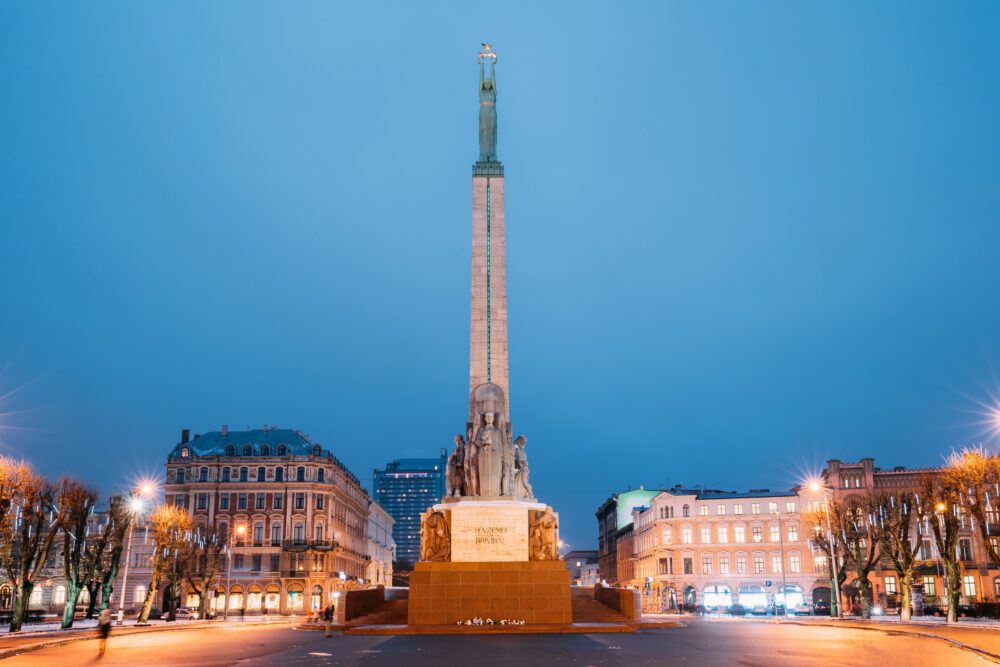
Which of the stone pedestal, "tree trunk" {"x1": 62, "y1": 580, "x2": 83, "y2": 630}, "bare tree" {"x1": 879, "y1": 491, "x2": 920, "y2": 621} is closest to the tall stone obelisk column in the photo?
the stone pedestal

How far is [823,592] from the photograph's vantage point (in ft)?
251

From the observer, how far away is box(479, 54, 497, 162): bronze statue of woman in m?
35.6

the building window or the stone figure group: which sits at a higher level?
the stone figure group

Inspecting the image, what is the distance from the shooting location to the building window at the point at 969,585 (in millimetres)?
64938

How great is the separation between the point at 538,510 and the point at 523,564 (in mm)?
2002

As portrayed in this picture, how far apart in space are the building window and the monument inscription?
51.6 metres

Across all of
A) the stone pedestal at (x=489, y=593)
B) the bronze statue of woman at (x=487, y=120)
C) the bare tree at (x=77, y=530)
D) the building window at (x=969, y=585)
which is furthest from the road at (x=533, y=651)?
the building window at (x=969, y=585)

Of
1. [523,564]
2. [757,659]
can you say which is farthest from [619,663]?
[523,564]

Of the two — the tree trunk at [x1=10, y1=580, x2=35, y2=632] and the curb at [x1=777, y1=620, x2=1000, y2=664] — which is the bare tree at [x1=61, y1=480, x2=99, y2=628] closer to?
the tree trunk at [x1=10, y1=580, x2=35, y2=632]

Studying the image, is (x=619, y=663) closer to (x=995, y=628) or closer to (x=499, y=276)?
(x=499, y=276)

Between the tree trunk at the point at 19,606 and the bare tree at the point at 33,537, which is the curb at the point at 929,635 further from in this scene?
the bare tree at the point at 33,537

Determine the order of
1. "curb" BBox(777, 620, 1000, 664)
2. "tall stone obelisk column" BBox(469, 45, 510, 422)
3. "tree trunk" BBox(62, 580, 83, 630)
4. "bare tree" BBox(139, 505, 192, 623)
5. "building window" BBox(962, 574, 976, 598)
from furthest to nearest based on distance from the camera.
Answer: "building window" BBox(962, 574, 976, 598)
"bare tree" BBox(139, 505, 192, 623)
"tree trunk" BBox(62, 580, 83, 630)
"tall stone obelisk column" BBox(469, 45, 510, 422)
"curb" BBox(777, 620, 1000, 664)

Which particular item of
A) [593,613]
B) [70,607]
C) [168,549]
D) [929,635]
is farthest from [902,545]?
[168,549]

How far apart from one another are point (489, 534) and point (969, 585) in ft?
175
